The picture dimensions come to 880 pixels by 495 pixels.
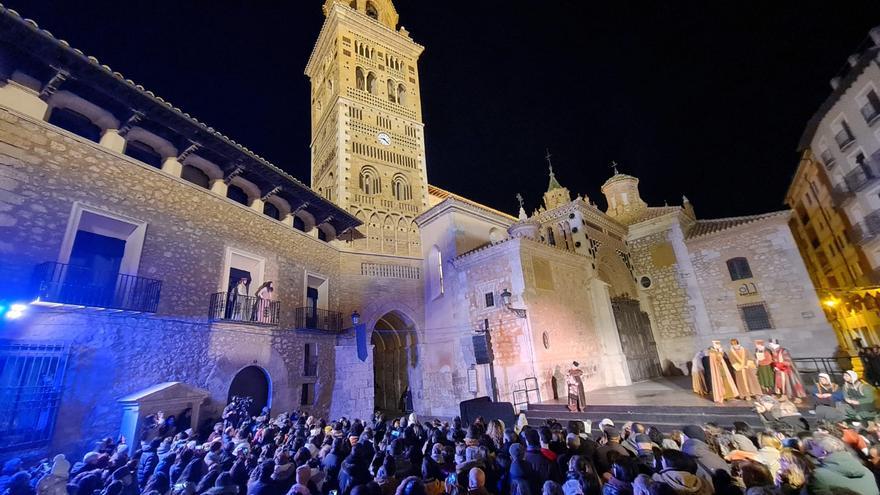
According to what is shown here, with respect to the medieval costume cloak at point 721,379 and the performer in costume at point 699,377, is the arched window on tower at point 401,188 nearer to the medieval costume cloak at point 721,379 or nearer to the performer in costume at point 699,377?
the performer in costume at point 699,377

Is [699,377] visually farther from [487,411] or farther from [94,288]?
[94,288]

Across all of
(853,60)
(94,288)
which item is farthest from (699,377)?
(94,288)

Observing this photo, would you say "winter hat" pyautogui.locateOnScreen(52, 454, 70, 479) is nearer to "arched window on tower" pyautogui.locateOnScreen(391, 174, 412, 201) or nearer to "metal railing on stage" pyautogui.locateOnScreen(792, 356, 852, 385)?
"arched window on tower" pyautogui.locateOnScreen(391, 174, 412, 201)

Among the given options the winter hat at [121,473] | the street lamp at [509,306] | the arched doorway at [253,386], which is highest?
the street lamp at [509,306]

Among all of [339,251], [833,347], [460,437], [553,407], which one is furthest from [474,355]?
[833,347]

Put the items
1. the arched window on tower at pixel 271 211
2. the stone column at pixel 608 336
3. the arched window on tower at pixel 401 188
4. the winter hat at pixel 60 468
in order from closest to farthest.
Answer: the winter hat at pixel 60 468
the arched window on tower at pixel 271 211
the stone column at pixel 608 336
the arched window on tower at pixel 401 188

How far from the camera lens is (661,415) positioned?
8625 mm

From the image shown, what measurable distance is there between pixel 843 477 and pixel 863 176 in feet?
67.8

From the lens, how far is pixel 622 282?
61.7 ft

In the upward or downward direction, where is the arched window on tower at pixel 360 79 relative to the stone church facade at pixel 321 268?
upward

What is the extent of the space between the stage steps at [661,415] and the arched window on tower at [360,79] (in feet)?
71.1

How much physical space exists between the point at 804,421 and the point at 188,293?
46.3 feet

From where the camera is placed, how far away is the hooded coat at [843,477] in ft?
9.47

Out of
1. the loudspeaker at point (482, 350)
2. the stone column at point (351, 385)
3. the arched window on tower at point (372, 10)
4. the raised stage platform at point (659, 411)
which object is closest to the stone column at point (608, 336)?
the raised stage platform at point (659, 411)
